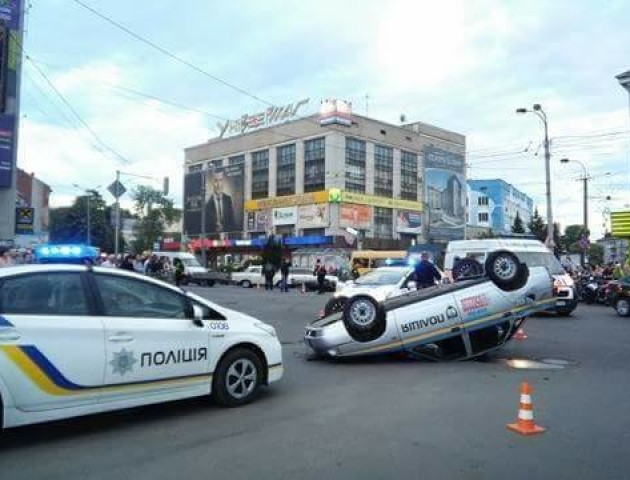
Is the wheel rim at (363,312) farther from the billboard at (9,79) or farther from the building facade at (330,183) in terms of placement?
the building facade at (330,183)

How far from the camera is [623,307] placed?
712 inches

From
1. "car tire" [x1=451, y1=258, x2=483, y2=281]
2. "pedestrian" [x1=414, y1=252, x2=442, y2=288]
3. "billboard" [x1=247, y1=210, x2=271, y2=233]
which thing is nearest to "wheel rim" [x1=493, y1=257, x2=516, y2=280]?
"car tire" [x1=451, y1=258, x2=483, y2=281]

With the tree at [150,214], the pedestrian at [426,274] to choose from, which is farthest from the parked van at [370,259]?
the tree at [150,214]

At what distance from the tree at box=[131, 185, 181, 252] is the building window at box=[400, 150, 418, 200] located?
3995 centimetres

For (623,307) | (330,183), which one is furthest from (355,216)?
(623,307)

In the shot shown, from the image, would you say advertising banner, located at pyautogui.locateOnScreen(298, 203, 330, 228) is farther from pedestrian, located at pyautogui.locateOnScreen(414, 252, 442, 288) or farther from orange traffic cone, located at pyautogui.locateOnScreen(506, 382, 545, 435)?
orange traffic cone, located at pyautogui.locateOnScreen(506, 382, 545, 435)

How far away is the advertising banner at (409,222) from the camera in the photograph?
252ft

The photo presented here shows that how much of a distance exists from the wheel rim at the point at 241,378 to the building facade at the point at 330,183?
197 ft

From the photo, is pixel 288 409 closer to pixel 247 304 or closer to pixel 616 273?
pixel 247 304

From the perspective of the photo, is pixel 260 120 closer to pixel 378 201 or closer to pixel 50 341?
pixel 378 201

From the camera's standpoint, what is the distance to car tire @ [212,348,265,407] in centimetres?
669

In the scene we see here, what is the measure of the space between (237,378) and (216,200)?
258 ft

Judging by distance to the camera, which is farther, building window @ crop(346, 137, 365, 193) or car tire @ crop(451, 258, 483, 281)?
building window @ crop(346, 137, 365, 193)

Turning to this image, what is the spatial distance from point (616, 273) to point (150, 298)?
22661 millimetres
